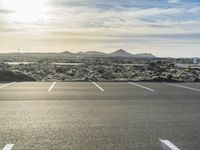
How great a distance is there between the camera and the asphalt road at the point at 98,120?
8.70m

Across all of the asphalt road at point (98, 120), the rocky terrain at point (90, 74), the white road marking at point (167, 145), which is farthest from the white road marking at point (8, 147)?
the rocky terrain at point (90, 74)

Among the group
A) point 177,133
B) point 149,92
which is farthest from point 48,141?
point 149,92

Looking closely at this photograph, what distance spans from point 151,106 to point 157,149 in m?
6.16

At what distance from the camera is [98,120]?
37.2 feet

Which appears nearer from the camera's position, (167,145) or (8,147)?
(8,147)

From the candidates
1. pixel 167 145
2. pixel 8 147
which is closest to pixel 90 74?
pixel 167 145

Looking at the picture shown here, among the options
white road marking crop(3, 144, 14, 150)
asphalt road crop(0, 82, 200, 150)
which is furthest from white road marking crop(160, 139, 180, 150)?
white road marking crop(3, 144, 14, 150)

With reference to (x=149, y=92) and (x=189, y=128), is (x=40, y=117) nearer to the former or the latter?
(x=189, y=128)

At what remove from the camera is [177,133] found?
9688 mm

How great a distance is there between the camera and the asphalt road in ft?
28.5

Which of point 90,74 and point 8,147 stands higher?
point 8,147

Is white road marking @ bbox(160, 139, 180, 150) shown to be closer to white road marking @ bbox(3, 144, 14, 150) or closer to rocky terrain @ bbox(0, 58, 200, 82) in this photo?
white road marking @ bbox(3, 144, 14, 150)

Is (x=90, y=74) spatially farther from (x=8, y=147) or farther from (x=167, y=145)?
(x=8, y=147)

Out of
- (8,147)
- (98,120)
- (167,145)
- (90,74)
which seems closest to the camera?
(8,147)
